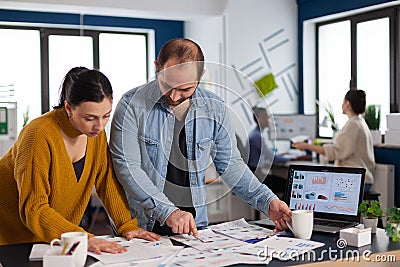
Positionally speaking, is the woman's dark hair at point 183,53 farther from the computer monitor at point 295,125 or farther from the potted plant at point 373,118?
the computer monitor at point 295,125

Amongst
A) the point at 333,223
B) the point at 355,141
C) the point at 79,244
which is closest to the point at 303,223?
the point at 333,223

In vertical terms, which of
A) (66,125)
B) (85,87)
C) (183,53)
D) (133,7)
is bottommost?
(66,125)

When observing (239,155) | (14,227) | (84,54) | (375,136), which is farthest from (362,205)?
(84,54)

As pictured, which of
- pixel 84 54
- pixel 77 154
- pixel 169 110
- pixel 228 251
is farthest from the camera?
pixel 84 54

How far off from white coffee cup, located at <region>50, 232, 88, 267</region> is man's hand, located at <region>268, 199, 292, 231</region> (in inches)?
31.5

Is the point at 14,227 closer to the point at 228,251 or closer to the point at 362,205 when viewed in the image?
the point at 228,251

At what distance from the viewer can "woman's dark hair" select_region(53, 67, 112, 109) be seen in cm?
201

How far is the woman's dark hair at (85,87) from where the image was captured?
2.01 metres

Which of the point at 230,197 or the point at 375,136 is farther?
the point at 230,197

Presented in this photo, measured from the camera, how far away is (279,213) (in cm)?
233

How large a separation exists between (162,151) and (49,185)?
1.48 ft

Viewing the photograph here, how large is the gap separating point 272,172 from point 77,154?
164 inches

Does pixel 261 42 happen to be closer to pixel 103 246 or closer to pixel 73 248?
pixel 103 246

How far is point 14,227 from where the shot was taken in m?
2.21
